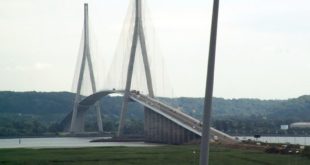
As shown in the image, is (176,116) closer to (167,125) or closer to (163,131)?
(167,125)

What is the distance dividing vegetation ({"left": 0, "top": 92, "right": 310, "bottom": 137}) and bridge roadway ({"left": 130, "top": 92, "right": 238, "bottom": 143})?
3762 cm

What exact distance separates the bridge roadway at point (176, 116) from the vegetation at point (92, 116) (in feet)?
123

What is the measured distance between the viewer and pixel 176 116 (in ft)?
249

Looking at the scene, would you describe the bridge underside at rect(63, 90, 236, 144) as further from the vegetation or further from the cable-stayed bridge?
the vegetation

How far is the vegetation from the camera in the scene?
407ft

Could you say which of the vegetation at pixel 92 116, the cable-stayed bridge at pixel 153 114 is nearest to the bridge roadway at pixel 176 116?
the cable-stayed bridge at pixel 153 114

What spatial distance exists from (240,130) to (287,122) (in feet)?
46.5

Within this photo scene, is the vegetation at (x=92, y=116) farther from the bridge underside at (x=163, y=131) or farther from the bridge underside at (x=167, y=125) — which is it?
the bridge underside at (x=167, y=125)

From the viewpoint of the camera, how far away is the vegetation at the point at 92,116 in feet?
407

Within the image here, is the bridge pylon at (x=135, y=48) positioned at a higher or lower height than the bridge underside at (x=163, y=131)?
higher

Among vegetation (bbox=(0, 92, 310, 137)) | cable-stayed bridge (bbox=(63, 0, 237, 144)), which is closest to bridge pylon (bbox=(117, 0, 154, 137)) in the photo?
cable-stayed bridge (bbox=(63, 0, 237, 144))

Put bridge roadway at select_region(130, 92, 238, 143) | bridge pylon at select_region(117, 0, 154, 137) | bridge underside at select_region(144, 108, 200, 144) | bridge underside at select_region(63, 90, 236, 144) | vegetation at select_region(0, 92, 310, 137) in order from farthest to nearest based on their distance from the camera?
1. vegetation at select_region(0, 92, 310, 137)
2. bridge pylon at select_region(117, 0, 154, 137)
3. bridge underside at select_region(144, 108, 200, 144)
4. bridge underside at select_region(63, 90, 236, 144)
5. bridge roadway at select_region(130, 92, 238, 143)

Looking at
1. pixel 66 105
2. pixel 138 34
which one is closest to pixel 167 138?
pixel 138 34

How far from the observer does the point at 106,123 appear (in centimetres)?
13112
